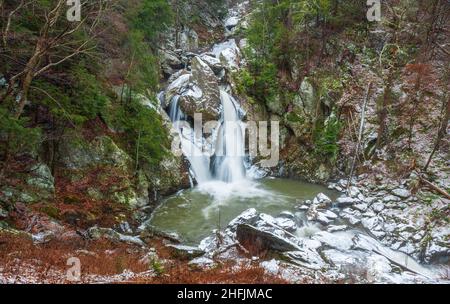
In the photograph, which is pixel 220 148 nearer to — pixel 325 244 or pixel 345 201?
pixel 345 201

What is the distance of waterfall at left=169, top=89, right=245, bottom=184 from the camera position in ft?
60.7

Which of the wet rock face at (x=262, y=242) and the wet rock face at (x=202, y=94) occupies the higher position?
the wet rock face at (x=202, y=94)

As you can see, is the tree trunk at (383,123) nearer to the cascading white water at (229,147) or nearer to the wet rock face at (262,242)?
the cascading white water at (229,147)

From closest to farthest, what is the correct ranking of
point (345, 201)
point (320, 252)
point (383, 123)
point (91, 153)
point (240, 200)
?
point (320, 252) → point (91, 153) → point (345, 201) → point (240, 200) → point (383, 123)

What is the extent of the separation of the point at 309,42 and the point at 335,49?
5.60 feet

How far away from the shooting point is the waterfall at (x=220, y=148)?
18.5 m

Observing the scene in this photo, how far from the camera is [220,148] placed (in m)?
19.7

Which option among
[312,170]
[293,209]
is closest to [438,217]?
[293,209]

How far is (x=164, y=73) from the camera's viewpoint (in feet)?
71.6

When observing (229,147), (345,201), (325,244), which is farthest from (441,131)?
(229,147)

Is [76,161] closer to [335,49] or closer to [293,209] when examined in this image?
[293,209]

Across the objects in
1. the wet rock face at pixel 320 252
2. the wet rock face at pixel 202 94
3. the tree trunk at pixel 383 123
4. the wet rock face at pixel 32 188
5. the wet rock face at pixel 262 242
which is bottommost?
the wet rock face at pixel 320 252

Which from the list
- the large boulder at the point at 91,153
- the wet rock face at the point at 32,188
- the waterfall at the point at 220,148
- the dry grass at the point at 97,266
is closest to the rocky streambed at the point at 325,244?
the dry grass at the point at 97,266
